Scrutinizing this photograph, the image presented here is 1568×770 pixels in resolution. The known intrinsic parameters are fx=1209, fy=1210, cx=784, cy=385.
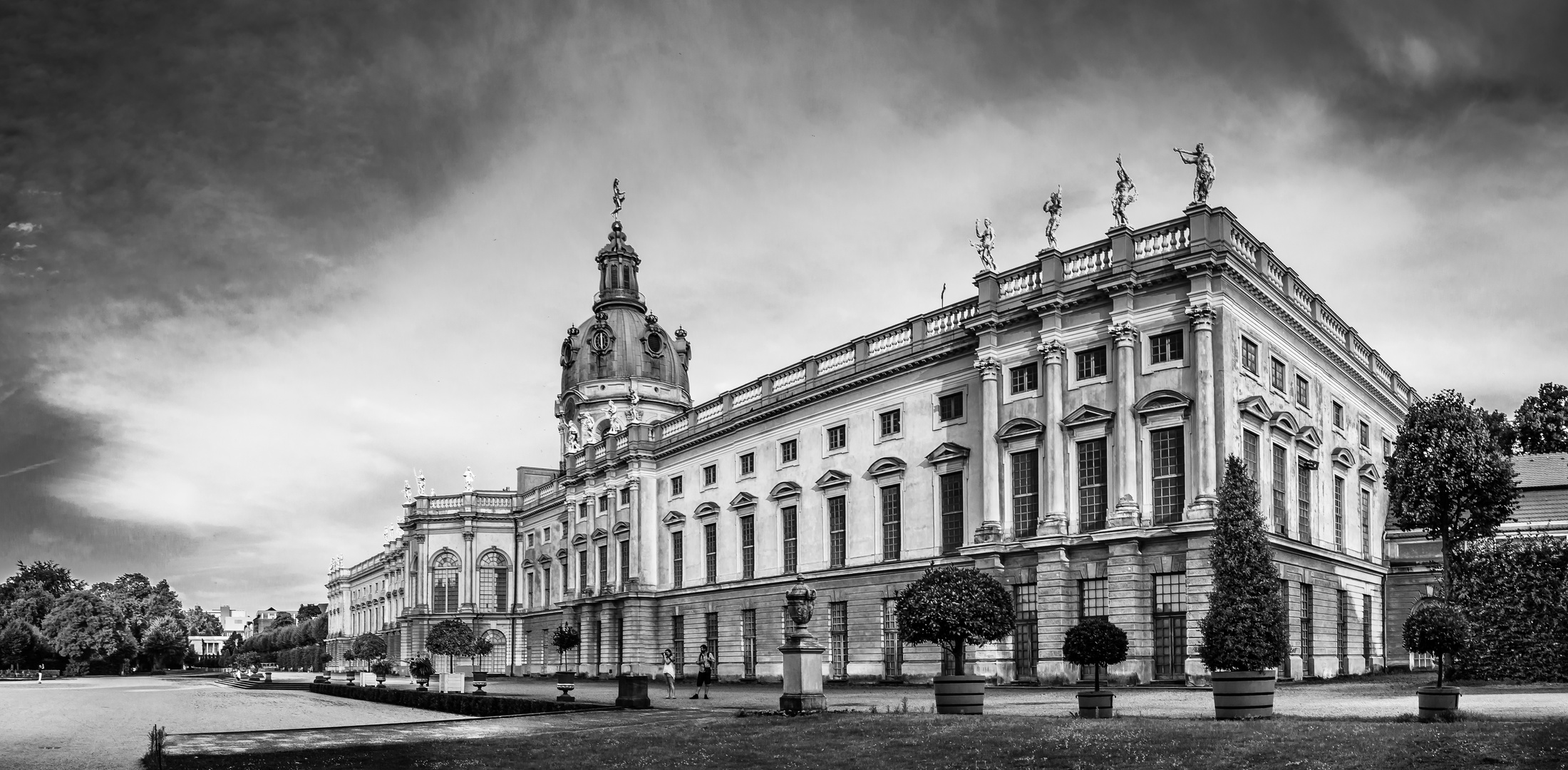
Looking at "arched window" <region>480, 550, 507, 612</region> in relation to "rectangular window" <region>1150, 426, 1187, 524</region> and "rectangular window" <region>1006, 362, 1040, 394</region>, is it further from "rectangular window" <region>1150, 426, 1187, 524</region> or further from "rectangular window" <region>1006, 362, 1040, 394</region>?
"rectangular window" <region>1150, 426, 1187, 524</region>

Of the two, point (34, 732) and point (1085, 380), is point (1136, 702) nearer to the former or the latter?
point (1085, 380)

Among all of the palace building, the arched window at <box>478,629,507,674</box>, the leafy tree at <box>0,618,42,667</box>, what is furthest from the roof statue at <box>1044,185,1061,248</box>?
the leafy tree at <box>0,618,42,667</box>

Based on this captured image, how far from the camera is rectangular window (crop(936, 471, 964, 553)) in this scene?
43844mm

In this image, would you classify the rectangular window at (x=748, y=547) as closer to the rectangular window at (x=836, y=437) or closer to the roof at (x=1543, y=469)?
the rectangular window at (x=836, y=437)

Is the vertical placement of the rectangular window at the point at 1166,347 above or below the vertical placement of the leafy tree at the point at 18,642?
above

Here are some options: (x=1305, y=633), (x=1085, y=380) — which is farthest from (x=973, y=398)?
(x=1305, y=633)

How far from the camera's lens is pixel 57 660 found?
4678 inches

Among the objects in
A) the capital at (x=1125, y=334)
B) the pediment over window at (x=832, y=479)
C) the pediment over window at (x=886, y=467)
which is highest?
the capital at (x=1125, y=334)

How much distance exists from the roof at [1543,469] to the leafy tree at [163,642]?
129 meters

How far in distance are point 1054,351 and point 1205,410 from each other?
19.4 feet

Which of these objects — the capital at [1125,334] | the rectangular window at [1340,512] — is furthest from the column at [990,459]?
the rectangular window at [1340,512]

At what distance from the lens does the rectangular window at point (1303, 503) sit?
39.3m

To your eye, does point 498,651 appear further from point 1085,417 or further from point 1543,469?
point 1543,469

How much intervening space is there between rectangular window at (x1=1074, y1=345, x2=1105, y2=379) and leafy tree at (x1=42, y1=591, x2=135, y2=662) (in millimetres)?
109622
